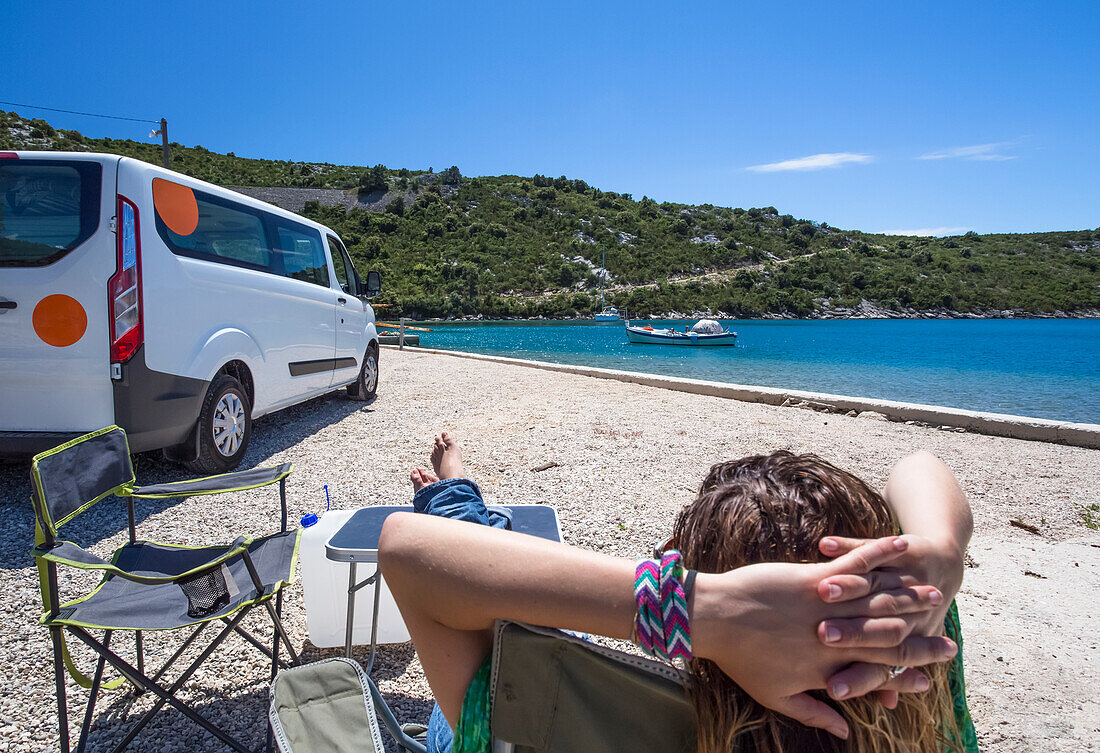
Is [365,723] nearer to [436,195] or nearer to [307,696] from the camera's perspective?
[307,696]

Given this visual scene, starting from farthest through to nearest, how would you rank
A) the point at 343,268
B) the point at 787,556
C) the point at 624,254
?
the point at 624,254
the point at 343,268
the point at 787,556

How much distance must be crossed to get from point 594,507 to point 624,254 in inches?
3343

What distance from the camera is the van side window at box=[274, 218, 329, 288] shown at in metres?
5.76

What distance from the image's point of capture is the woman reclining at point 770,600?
0.69 m

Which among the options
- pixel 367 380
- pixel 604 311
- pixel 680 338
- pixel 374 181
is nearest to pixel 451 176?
pixel 374 181

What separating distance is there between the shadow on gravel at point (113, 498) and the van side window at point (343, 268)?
1.56m

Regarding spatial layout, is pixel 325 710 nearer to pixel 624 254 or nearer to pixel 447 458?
pixel 447 458

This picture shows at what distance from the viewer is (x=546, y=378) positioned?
1166 cm

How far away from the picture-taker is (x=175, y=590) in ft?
7.22

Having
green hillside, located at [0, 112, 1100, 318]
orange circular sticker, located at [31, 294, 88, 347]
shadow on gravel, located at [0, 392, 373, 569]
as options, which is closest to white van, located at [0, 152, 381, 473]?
orange circular sticker, located at [31, 294, 88, 347]

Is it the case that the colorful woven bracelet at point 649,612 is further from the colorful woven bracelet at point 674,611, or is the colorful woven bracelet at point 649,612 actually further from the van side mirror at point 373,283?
the van side mirror at point 373,283

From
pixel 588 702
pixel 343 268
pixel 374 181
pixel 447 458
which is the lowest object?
pixel 588 702

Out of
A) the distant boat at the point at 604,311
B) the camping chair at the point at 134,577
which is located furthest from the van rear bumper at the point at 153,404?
the distant boat at the point at 604,311

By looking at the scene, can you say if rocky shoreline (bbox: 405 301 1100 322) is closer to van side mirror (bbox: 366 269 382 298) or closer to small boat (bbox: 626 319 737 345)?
small boat (bbox: 626 319 737 345)
